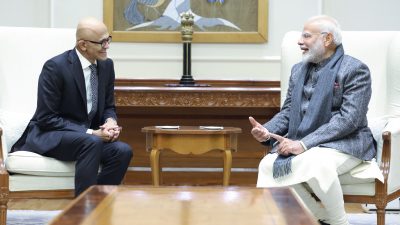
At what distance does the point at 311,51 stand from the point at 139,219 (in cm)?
210

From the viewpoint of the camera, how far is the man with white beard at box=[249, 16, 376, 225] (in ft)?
13.0

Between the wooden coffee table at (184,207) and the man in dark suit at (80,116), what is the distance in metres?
1.10

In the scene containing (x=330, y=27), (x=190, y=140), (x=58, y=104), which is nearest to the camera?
(x=330, y=27)

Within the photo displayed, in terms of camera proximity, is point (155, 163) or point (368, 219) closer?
point (155, 163)

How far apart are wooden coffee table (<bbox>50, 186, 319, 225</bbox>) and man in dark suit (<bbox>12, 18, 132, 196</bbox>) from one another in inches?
43.4

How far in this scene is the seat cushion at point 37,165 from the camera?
4.29 meters

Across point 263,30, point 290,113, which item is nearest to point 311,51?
point 290,113

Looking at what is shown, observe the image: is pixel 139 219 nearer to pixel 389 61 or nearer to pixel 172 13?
pixel 389 61

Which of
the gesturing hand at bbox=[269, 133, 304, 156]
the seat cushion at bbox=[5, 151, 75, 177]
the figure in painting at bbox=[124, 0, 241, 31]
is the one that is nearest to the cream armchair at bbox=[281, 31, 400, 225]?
the gesturing hand at bbox=[269, 133, 304, 156]

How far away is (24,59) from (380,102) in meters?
2.39

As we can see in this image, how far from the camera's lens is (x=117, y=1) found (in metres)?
6.89

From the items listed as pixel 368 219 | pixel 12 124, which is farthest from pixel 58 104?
pixel 368 219

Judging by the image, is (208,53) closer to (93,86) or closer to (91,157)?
(93,86)

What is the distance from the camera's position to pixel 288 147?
4.11m
